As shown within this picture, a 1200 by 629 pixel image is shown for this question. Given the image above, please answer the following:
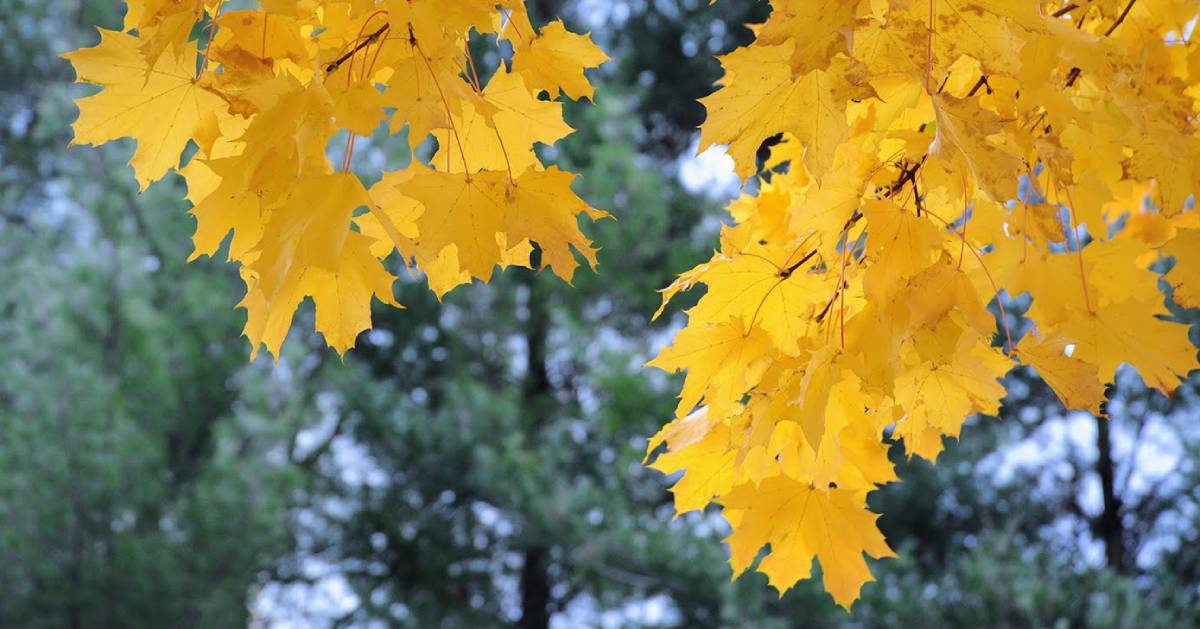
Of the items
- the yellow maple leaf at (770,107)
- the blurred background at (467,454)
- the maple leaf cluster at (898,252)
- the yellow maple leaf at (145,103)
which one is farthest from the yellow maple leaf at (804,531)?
the blurred background at (467,454)

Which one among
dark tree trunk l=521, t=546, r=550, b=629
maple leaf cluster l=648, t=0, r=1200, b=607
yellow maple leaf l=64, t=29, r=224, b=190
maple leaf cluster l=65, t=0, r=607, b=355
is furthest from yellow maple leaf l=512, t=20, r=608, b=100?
dark tree trunk l=521, t=546, r=550, b=629

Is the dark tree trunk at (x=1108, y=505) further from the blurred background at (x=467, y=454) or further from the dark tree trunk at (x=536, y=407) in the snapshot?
the dark tree trunk at (x=536, y=407)

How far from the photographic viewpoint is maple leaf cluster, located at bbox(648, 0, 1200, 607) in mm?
951

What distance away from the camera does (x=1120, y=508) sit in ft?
18.4

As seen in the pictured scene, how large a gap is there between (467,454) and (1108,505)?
306 cm

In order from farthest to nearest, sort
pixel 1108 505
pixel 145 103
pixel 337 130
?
pixel 1108 505, pixel 145 103, pixel 337 130

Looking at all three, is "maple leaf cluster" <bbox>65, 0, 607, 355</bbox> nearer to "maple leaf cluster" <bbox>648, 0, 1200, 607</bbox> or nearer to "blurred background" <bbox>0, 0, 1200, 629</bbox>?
"maple leaf cluster" <bbox>648, 0, 1200, 607</bbox>

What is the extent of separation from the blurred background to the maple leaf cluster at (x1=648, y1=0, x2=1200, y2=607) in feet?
9.61

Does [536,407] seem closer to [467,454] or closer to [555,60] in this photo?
[467,454]

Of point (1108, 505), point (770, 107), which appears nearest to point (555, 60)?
point (770, 107)

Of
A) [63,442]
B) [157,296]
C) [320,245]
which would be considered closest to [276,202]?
[320,245]

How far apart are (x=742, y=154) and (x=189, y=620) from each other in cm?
384

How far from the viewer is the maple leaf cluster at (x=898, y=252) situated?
0.95 metres

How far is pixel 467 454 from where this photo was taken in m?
4.96
